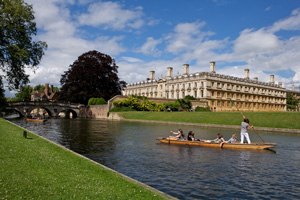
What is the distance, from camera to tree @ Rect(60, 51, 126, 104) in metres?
66.3

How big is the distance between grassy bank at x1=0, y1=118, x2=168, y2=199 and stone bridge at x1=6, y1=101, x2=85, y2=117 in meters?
46.7

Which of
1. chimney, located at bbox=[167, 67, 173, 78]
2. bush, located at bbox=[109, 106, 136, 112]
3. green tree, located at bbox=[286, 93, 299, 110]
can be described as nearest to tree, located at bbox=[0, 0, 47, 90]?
bush, located at bbox=[109, 106, 136, 112]

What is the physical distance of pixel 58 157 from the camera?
1030 centimetres

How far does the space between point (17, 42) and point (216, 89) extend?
64.8 metres

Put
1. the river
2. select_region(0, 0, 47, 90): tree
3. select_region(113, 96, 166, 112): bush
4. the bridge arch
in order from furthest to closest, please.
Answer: the bridge arch < select_region(113, 96, 166, 112): bush < select_region(0, 0, 47, 90): tree < the river

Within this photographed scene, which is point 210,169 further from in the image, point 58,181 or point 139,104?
point 139,104

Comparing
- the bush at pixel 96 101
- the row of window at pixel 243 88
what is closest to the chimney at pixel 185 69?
the row of window at pixel 243 88

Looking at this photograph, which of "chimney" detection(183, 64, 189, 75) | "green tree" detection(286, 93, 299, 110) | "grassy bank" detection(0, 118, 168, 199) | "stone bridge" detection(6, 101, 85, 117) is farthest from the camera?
"green tree" detection(286, 93, 299, 110)

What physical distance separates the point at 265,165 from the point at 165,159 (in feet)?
15.9

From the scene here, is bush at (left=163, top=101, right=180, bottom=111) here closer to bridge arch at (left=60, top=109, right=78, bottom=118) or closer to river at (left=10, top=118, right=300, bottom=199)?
bridge arch at (left=60, top=109, right=78, bottom=118)

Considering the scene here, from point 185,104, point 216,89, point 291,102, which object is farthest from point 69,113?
point 291,102

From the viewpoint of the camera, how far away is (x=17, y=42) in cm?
2700

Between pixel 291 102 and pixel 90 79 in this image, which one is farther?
pixel 291 102

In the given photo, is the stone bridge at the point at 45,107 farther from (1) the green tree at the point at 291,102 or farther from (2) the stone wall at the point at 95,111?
(1) the green tree at the point at 291,102
